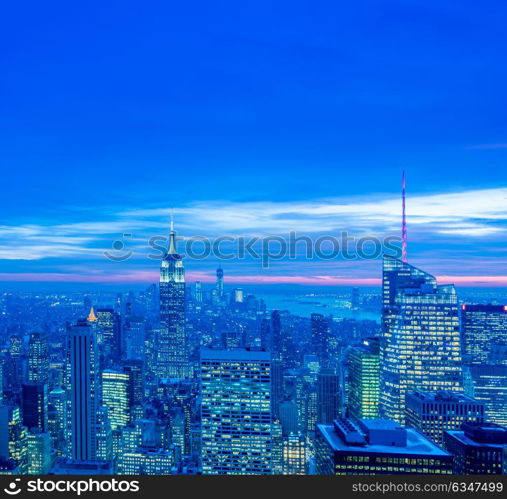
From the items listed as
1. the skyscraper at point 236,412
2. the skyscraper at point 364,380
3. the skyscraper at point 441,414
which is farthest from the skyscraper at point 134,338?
the skyscraper at point 441,414

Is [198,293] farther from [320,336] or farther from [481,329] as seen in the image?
[481,329]

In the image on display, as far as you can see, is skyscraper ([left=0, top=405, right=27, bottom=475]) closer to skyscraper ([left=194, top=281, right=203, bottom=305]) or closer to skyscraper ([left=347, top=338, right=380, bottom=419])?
skyscraper ([left=194, top=281, right=203, bottom=305])

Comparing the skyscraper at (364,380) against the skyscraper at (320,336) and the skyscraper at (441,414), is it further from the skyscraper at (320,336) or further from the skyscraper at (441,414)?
the skyscraper at (441,414)

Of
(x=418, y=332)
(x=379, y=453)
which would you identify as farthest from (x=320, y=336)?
(x=379, y=453)

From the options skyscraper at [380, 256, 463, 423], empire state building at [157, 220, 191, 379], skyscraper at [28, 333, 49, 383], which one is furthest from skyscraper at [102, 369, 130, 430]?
skyscraper at [380, 256, 463, 423]

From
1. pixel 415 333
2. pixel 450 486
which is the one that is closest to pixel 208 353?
pixel 415 333

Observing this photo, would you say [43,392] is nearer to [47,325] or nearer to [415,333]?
[47,325]

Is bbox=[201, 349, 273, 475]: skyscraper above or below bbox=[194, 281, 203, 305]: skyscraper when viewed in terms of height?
below
